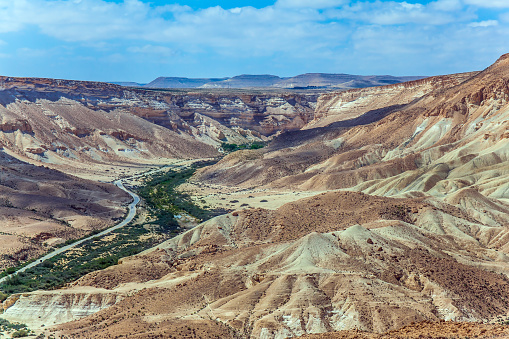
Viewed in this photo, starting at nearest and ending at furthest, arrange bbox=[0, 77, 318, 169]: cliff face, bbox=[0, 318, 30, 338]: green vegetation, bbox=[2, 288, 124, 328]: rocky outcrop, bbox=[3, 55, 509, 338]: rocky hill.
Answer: bbox=[3, 55, 509, 338]: rocky hill, bbox=[0, 318, 30, 338]: green vegetation, bbox=[2, 288, 124, 328]: rocky outcrop, bbox=[0, 77, 318, 169]: cliff face

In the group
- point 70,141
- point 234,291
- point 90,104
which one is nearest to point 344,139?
point 70,141

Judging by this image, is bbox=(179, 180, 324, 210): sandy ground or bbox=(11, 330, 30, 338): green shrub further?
bbox=(179, 180, 324, 210): sandy ground

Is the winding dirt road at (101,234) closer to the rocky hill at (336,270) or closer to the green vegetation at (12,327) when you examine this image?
the rocky hill at (336,270)

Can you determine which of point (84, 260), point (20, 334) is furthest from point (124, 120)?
point (20, 334)

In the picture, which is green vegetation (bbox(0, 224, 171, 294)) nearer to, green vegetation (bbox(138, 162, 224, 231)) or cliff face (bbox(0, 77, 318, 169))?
green vegetation (bbox(138, 162, 224, 231))

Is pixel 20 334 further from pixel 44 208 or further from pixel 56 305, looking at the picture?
pixel 44 208

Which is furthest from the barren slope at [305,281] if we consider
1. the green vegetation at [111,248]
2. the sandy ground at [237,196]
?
the sandy ground at [237,196]

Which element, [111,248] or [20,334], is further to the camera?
[111,248]

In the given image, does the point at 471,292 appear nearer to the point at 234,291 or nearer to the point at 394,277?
the point at 394,277

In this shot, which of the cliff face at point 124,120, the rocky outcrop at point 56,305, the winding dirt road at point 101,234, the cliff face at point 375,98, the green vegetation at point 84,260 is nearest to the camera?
the rocky outcrop at point 56,305

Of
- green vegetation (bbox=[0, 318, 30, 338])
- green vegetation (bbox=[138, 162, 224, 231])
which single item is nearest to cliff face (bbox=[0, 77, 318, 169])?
green vegetation (bbox=[138, 162, 224, 231])

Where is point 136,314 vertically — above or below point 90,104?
below
